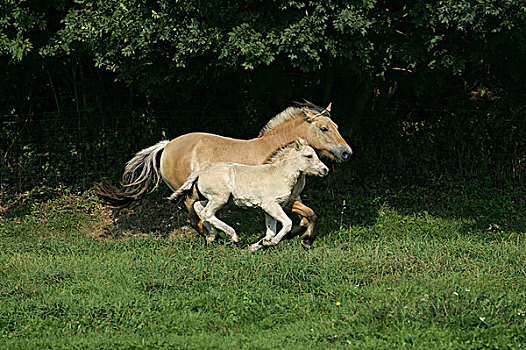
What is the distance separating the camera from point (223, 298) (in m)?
6.88

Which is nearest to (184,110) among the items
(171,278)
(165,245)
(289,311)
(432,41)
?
(165,245)

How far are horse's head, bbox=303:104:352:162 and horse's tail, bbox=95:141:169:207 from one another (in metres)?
2.24

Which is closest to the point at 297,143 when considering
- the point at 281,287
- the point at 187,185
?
the point at 187,185

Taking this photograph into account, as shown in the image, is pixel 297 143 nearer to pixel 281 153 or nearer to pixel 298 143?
pixel 298 143

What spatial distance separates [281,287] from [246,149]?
270cm

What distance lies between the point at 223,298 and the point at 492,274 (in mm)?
3058

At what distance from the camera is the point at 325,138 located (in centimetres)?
917

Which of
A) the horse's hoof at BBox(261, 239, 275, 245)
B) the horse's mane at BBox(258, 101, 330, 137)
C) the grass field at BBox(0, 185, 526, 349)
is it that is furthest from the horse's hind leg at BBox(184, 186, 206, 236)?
the horse's mane at BBox(258, 101, 330, 137)

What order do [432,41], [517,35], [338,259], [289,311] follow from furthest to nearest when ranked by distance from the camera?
[432,41], [517,35], [338,259], [289,311]

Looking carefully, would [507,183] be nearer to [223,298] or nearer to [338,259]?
[338,259]

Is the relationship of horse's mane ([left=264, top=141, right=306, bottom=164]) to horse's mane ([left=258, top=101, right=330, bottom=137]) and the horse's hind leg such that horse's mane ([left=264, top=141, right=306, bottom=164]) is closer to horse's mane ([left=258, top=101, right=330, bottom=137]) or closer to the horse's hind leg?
horse's mane ([left=258, top=101, right=330, bottom=137])

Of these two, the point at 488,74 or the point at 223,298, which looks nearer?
the point at 223,298

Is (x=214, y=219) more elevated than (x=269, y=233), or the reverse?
(x=214, y=219)

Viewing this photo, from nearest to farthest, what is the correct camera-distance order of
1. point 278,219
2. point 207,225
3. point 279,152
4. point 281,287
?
point 281,287, point 278,219, point 279,152, point 207,225
